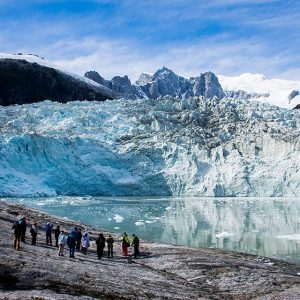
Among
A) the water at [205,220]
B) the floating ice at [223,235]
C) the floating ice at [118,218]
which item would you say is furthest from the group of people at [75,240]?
the floating ice at [118,218]

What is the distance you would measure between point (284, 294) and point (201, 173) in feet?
130

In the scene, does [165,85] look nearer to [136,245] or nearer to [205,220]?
[205,220]

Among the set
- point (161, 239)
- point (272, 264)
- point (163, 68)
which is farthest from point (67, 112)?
point (163, 68)

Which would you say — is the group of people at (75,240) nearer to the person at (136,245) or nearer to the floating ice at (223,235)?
the person at (136,245)

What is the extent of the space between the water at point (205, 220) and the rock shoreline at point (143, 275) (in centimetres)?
518

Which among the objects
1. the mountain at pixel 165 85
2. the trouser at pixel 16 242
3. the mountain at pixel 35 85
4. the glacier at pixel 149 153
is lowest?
the trouser at pixel 16 242

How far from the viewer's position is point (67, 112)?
198 feet

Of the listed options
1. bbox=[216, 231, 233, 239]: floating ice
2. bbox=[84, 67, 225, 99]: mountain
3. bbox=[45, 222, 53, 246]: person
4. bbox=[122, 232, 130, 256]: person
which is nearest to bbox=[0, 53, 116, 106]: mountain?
bbox=[84, 67, 225, 99]: mountain

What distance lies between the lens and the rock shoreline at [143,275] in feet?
32.8

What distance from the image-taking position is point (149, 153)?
175 feet

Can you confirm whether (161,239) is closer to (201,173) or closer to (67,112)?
(201,173)

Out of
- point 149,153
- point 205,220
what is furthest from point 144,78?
point 205,220

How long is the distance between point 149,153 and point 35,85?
174 feet

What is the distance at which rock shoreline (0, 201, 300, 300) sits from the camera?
32.8 feet
